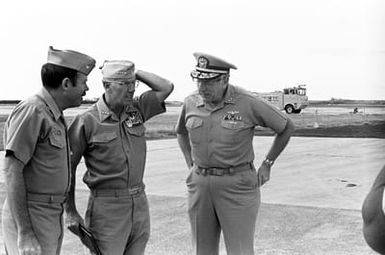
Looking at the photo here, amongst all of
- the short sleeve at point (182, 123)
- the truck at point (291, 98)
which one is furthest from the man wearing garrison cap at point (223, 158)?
the truck at point (291, 98)

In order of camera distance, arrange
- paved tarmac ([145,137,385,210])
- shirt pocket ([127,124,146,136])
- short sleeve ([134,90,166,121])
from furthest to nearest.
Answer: paved tarmac ([145,137,385,210]), short sleeve ([134,90,166,121]), shirt pocket ([127,124,146,136])

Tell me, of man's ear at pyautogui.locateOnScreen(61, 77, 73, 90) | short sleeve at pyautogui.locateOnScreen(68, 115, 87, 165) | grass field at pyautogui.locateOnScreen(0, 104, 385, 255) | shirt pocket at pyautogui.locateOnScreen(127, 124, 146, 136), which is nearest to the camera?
man's ear at pyautogui.locateOnScreen(61, 77, 73, 90)

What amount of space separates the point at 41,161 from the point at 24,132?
18 centimetres

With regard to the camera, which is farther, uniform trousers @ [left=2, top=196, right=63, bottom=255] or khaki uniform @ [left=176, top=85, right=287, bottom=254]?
khaki uniform @ [left=176, top=85, right=287, bottom=254]

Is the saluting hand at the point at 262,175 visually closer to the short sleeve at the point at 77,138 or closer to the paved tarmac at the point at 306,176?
the short sleeve at the point at 77,138

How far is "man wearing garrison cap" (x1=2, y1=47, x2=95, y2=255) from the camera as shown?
274 centimetres

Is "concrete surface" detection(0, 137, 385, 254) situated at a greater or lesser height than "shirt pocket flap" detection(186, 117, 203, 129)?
lesser

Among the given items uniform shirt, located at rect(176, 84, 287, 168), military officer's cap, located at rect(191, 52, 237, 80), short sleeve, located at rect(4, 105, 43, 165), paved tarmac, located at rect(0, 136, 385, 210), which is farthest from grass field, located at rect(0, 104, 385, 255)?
short sleeve, located at rect(4, 105, 43, 165)

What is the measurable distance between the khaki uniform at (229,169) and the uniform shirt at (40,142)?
1.10 m

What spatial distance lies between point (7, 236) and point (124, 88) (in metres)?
0.99

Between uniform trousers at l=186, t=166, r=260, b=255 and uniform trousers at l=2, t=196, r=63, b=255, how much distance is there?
1.12 m

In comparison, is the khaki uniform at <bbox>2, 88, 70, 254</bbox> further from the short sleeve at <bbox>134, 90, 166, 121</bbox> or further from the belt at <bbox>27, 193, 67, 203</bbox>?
the short sleeve at <bbox>134, 90, 166, 121</bbox>

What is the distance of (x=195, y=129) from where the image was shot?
3857mm

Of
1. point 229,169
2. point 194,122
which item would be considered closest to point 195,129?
point 194,122
